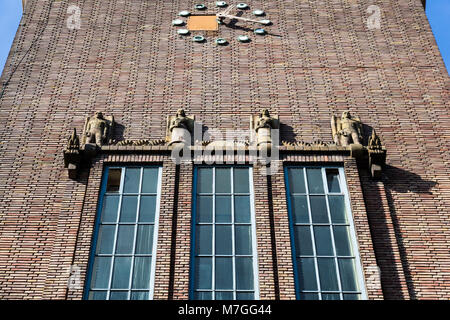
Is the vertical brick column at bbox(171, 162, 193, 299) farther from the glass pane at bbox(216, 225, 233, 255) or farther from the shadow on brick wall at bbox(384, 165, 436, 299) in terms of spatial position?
the shadow on brick wall at bbox(384, 165, 436, 299)

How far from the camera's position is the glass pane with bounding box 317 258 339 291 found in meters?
13.2

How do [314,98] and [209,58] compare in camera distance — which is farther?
[209,58]

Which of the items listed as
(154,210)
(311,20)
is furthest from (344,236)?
(311,20)

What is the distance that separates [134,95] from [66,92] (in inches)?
69.6

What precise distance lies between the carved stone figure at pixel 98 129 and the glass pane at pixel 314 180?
468 centimetres

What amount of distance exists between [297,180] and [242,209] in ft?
4.86

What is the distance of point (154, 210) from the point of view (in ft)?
47.3

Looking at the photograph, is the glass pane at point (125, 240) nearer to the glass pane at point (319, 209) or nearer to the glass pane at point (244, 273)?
the glass pane at point (244, 273)

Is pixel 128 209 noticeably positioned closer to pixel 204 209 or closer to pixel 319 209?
pixel 204 209

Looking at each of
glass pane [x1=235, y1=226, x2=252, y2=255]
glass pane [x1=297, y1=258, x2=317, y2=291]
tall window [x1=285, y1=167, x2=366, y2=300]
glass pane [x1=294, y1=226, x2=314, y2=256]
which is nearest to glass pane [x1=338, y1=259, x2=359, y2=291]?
tall window [x1=285, y1=167, x2=366, y2=300]

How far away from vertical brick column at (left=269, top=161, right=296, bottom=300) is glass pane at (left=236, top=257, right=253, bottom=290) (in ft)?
1.80

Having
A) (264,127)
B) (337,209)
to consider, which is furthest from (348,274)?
(264,127)

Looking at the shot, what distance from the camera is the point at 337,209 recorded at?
1448 cm
